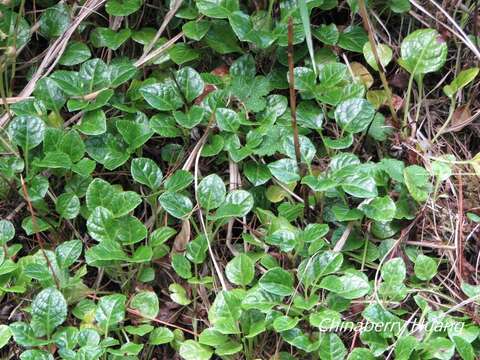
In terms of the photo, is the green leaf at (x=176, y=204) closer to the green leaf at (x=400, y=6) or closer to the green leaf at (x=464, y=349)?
the green leaf at (x=464, y=349)

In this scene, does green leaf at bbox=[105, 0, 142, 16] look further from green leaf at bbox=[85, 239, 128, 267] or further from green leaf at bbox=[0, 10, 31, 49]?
green leaf at bbox=[85, 239, 128, 267]

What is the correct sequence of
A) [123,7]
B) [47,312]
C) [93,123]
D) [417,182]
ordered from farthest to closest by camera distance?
[123,7] → [93,123] → [417,182] → [47,312]

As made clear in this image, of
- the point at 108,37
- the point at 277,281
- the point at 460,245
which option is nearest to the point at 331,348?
the point at 277,281

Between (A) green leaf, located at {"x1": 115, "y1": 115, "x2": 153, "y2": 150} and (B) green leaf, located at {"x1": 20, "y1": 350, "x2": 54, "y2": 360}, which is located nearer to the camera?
(B) green leaf, located at {"x1": 20, "y1": 350, "x2": 54, "y2": 360}

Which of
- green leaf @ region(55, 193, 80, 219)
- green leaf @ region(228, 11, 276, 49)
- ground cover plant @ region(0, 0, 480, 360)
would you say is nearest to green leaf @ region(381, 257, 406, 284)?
ground cover plant @ region(0, 0, 480, 360)

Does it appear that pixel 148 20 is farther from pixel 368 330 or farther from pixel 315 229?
pixel 368 330

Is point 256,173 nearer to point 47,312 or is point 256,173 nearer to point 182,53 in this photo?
point 182,53
